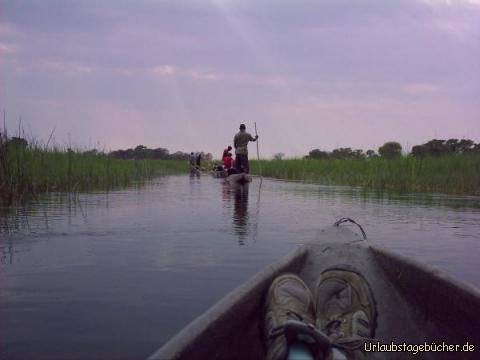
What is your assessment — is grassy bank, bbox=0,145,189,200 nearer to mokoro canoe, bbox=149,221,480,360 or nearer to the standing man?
the standing man

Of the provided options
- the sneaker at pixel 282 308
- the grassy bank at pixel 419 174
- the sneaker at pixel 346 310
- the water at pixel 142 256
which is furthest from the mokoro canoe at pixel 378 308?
the grassy bank at pixel 419 174

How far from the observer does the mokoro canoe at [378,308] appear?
1807 mm

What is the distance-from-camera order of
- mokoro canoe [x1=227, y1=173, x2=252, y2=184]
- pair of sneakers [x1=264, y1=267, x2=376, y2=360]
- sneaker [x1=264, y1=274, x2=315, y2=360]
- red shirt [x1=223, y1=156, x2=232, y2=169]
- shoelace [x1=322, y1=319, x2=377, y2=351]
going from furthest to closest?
1. red shirt [x1=223, y1=156, x2=232, y2=169]
2. mokoro canoe [x1=227, y1=173, x2=252, y2=184]
3. shoelace [x1=322, y1=319, x2=377, y2=351]
4. sneaker [x1=264, y1=274, x2=315, y2=360]
5. pair of sneakers [x1=264, y1=267, x2=376, y2=360]

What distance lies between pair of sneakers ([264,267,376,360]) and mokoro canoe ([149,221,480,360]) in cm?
11

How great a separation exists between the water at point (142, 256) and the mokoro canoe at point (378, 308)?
0.59 metres

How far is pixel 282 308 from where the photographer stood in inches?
83.6

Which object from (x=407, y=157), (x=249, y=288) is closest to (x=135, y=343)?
(x=249, y=288)

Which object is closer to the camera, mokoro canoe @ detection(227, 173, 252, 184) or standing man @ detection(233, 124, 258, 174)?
standing man @ detection(233, 124, 258, 174)

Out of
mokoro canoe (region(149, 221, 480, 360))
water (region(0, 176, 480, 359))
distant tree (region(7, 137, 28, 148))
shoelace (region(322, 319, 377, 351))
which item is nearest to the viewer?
mokoro canoe (region(149, 221, 480, 360))

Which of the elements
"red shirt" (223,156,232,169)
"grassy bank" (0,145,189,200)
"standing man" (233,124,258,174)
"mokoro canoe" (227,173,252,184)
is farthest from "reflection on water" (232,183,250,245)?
"red shirt" (223,156,232,169)

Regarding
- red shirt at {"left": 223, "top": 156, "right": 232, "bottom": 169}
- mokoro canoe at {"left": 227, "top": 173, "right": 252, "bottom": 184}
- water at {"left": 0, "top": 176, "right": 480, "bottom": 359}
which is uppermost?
red shirt at {"left": 223, "top": 156, "right": 232, "bottom": 169}

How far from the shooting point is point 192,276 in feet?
12.0

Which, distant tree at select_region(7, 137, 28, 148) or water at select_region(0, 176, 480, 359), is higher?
distant tree at select_region(7, 137, 28, 148)

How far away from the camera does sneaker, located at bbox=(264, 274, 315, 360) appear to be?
1912mm
